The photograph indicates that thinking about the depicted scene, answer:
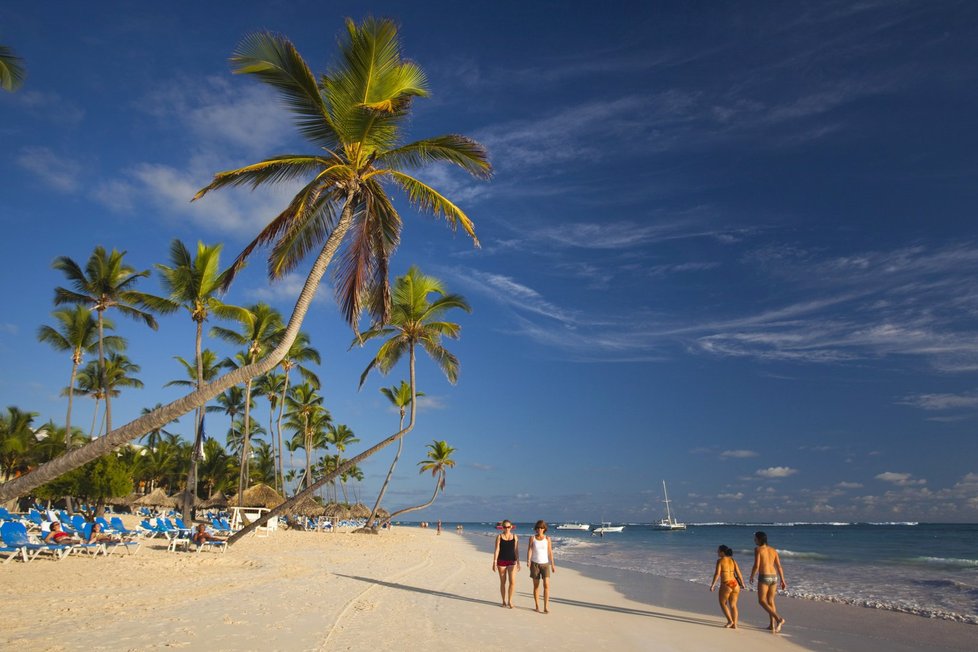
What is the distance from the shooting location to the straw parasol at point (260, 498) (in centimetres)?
3130

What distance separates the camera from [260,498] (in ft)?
104

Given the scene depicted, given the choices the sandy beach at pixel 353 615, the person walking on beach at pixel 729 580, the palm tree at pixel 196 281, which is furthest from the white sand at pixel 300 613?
the palm tree at pixel 196 281

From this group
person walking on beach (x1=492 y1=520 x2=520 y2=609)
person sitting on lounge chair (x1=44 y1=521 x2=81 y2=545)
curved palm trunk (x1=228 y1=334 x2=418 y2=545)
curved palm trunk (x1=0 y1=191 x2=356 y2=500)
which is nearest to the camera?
curved palm trunk (x1=0 y1=191 x2=356 y2=500)

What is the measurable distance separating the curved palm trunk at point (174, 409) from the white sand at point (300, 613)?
1.63m

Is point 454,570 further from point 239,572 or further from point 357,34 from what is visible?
point 357,34

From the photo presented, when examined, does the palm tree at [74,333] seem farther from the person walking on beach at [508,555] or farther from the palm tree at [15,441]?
the person walking on beach at [508,555]

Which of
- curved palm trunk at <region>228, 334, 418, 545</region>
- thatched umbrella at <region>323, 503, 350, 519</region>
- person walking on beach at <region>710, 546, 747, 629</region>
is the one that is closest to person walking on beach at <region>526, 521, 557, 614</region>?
person walking on beach at <region>710, 546, 747, 629</region>

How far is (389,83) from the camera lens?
9367 mm

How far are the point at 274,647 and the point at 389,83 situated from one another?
27.2 feet

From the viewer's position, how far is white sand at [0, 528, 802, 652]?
242 inches

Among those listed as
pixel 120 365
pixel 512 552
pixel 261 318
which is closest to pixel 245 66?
pixel 512 552

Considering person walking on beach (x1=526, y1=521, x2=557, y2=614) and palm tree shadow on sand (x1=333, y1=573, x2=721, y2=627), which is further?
palm tree shadow on sand (x1=333, y1=573, x2=721, y2=627)

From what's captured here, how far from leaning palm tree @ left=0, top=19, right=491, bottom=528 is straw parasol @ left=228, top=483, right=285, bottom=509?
25059mm

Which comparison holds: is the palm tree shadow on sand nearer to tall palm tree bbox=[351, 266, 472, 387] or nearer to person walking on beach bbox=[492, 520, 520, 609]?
person walking on beach bbox=[492, 520, 520, 609]
